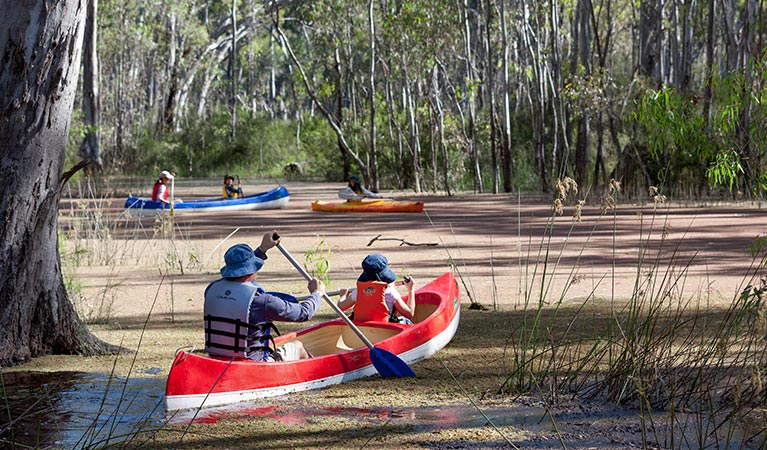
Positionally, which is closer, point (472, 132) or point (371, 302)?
point (371, 302)

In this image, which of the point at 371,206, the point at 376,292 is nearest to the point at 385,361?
the point at 376,292

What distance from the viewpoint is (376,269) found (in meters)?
8.38

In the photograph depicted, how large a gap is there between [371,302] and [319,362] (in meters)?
1.22

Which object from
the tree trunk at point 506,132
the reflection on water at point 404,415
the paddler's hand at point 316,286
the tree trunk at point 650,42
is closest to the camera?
the reflection on water at point 404,415

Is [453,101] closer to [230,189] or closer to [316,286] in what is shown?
[230,189]

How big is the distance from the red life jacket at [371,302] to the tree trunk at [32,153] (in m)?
2.18

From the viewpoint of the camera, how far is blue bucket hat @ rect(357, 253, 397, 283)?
8336mm

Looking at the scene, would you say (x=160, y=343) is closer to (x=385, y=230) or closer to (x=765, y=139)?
(x=765, y=139)

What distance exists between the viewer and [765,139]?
7262 millimetres

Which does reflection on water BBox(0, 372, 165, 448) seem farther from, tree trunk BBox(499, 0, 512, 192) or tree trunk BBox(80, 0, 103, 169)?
tree trunk BBox(499, 0, 512, 192)

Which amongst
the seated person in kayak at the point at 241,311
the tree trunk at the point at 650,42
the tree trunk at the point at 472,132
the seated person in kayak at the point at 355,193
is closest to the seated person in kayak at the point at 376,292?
the seated person in kayak at the point at 241,311

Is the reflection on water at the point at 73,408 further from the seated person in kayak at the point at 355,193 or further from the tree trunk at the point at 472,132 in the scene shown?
the tree trunk at the point at 472,132

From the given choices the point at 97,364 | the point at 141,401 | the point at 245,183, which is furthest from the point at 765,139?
the point at 245,183

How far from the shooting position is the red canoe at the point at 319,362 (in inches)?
255
